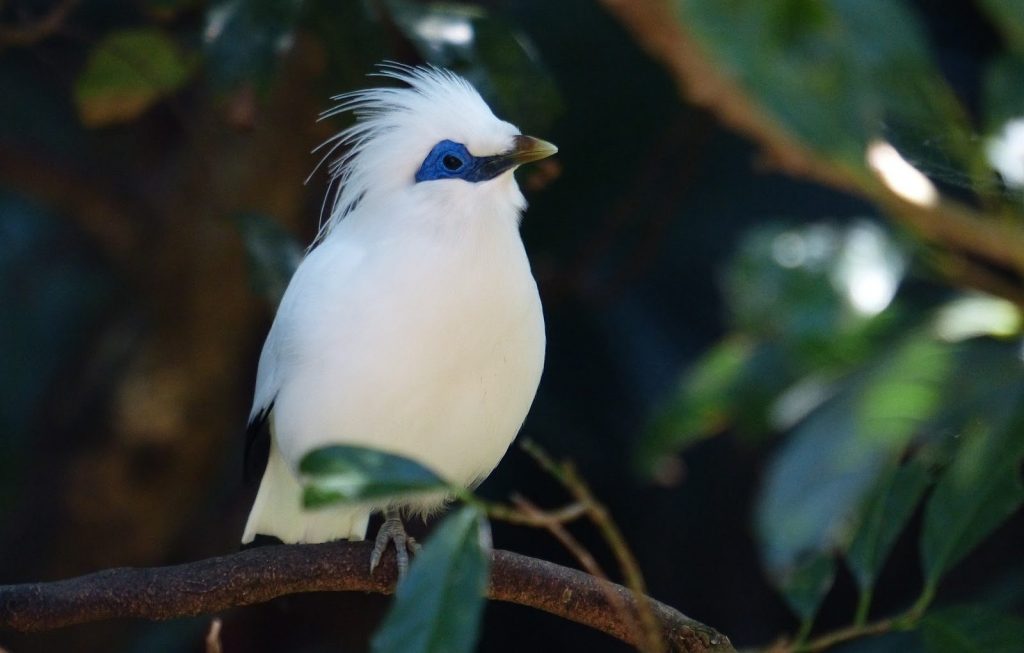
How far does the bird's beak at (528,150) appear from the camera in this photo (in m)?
2.89

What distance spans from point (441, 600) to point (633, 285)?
399 centimetres

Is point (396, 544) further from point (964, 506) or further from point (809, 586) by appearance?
point (964, 506)

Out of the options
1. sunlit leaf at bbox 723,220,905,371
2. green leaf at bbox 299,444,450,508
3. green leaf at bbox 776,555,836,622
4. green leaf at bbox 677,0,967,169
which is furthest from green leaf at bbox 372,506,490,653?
sunlit leaf at bbox 723,220,905,371

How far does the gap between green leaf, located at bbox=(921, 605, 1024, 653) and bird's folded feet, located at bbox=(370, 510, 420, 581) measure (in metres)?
1.06

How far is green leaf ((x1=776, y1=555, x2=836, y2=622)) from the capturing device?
2.49m

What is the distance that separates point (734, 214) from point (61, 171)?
2664 millimetres

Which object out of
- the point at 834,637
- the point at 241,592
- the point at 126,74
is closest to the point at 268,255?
the point at 126,74

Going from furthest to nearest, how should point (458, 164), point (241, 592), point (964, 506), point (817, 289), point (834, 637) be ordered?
1. point (817, 289)
2. point (458, 164)
3. point (241, 592)
4. point (964, 506)
5. point (834, 637)

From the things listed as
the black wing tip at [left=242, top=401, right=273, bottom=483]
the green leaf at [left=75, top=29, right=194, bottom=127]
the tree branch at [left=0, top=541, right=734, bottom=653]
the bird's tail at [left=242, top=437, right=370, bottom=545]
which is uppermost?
the green leaf at [left=75, top=29, right=194, bottom=127]

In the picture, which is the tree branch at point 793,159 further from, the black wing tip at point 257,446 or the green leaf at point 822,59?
the black wing tip at point 257,446

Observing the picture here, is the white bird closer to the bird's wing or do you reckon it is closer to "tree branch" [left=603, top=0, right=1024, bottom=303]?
the bird's wing

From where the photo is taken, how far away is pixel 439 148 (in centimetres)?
304

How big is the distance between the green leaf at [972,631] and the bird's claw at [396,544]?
1.06 m

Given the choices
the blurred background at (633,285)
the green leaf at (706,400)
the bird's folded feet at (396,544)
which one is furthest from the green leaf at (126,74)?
the green leaf at (706,400)
